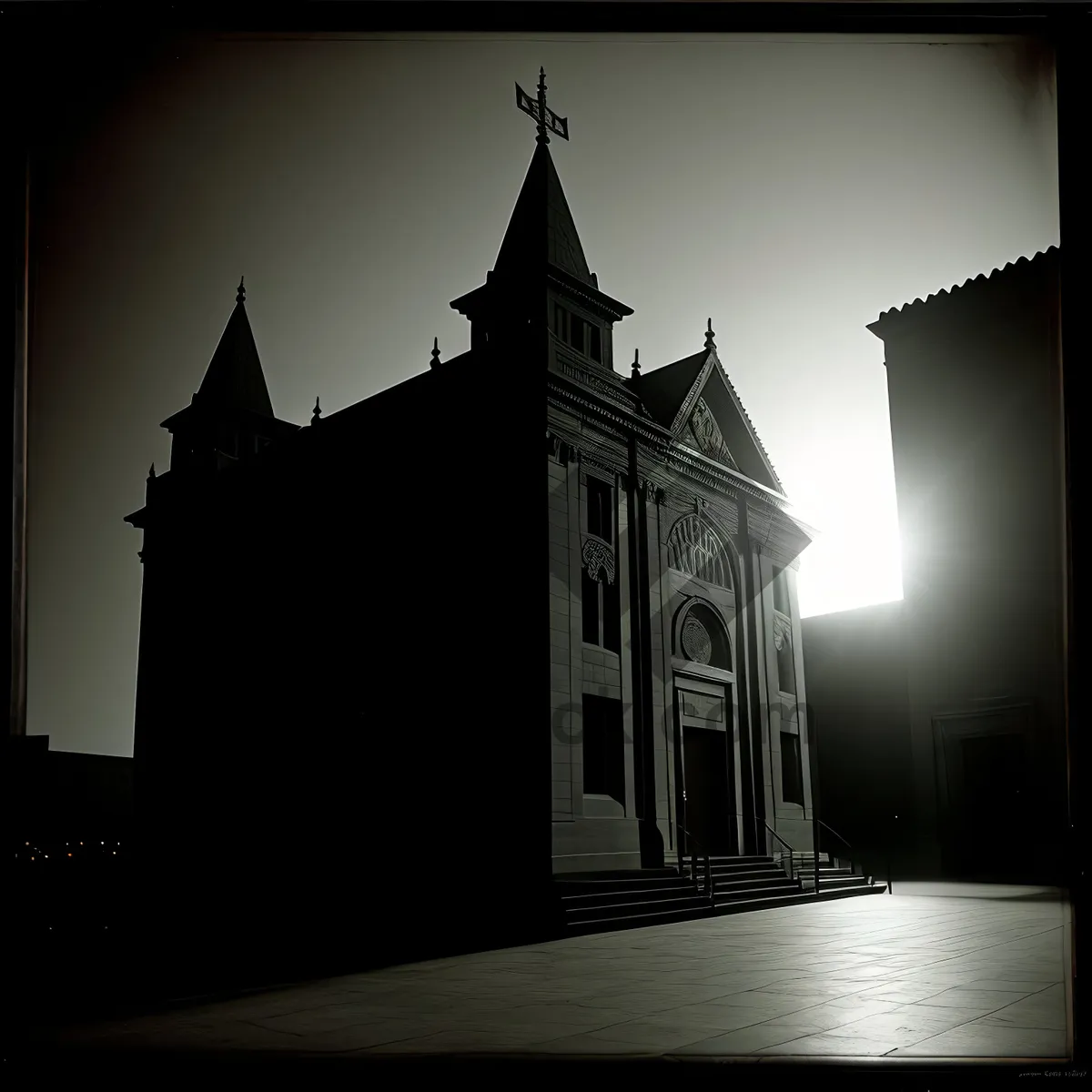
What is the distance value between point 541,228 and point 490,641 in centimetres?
619

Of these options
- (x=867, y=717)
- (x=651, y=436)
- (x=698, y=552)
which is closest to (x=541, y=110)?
(x=867, y=717)

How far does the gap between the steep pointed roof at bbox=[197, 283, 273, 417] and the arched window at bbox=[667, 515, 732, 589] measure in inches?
350

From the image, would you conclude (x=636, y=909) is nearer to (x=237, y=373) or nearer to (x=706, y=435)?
(x=706, y=435)

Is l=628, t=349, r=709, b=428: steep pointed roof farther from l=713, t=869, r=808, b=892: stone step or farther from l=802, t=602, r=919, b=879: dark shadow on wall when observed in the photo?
l=713, t=869, r=808, b=892: stone step

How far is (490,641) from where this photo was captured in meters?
13.2

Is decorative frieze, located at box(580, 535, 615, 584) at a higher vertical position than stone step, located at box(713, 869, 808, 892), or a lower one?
higher

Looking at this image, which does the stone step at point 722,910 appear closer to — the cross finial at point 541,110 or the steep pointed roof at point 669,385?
the steep pointed roof at point 669,385

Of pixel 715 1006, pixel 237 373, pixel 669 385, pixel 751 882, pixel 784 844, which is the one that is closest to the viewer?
pixel 715 1006

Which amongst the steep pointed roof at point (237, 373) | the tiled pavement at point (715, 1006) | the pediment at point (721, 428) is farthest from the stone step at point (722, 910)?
the steep pointed roof at point (237, 373)

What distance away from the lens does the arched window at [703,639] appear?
1520cm

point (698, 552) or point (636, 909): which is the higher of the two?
point (698, 552)

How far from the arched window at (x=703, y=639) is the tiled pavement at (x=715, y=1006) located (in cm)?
727

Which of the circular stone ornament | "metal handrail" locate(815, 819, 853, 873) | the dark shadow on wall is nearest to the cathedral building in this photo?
the circular stone ornament

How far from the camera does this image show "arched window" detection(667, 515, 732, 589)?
15062 millimetres
